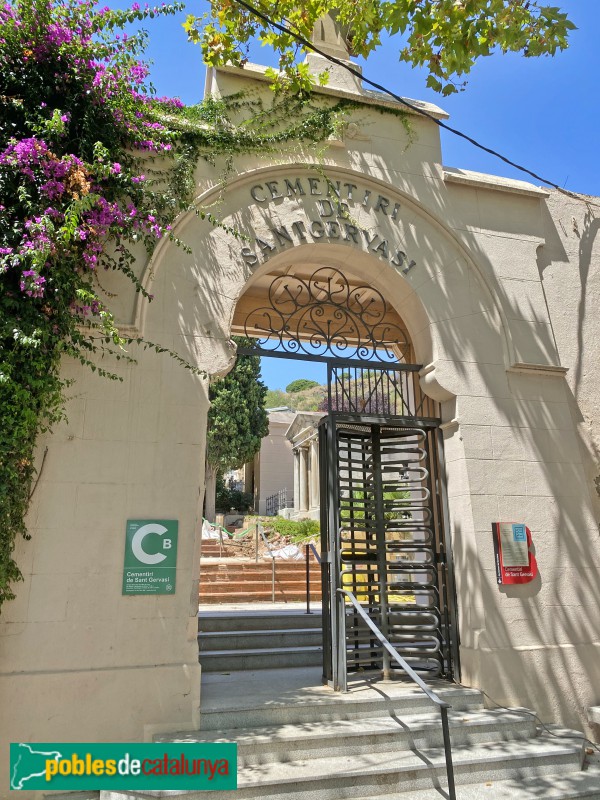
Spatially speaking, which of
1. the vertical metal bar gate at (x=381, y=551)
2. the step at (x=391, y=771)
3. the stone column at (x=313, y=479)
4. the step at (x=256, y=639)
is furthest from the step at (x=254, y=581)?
the stone column at (x=313, y=479)

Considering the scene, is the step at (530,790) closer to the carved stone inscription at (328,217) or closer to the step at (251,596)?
the carved stone inscription at (328,217)

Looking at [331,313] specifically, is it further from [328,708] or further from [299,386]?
[299,386]

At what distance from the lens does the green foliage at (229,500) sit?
106ft

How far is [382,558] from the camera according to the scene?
6207 millimetres

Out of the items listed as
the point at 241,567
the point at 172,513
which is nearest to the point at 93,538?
the point at 172,513

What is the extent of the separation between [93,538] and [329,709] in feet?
8.30

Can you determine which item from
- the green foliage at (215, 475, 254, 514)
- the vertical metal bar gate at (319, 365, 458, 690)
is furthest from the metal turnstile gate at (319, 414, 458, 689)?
the green foliage at (215, 475, 254, 514)

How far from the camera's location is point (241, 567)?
524 inches

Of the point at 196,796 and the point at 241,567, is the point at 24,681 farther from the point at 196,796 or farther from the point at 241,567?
the point at 241,567

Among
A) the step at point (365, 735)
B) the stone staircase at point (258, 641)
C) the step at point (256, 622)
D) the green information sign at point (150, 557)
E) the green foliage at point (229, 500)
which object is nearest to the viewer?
the step at point (365, 735)

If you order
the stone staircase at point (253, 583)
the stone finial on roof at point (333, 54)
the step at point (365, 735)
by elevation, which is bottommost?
the step at point (365, 735)

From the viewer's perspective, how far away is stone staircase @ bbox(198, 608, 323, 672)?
646cm

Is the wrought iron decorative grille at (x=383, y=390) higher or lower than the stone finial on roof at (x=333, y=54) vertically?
lower

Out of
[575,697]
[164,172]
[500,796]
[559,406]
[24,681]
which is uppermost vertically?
[164,172]
